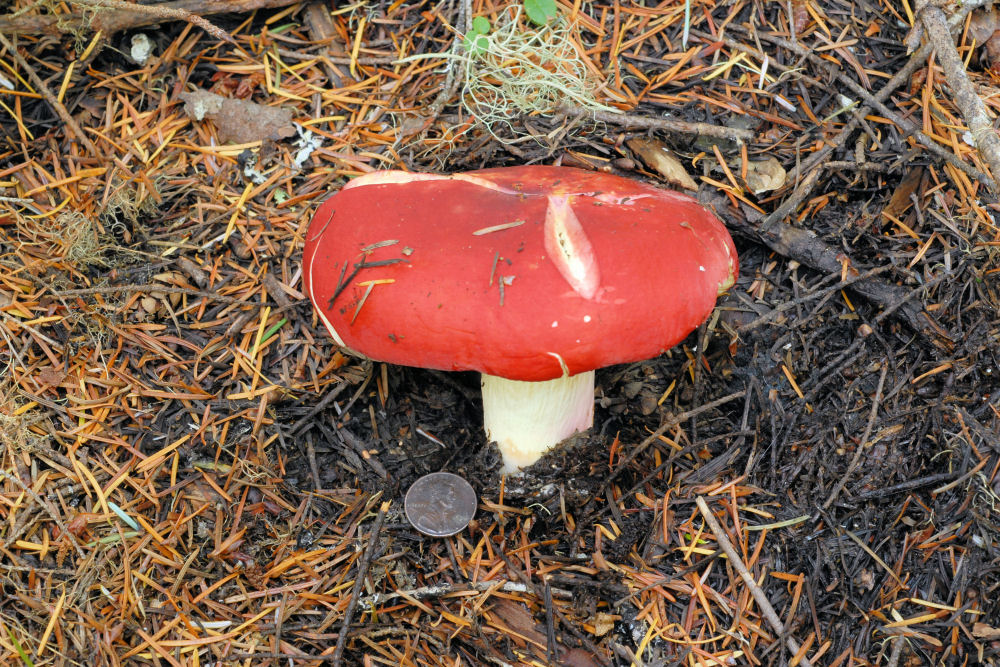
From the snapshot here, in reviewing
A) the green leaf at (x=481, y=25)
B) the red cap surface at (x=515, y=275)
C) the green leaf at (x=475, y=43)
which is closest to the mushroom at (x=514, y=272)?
the red cap surface at (x=515, y=275)

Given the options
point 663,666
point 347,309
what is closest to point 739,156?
point 347,309

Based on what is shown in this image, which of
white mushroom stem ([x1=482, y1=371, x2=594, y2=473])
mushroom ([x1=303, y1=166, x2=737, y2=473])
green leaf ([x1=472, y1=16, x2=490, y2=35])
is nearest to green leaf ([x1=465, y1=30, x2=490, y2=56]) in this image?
green leaf ([x1=472, y1=16, x2=490, y2=35])

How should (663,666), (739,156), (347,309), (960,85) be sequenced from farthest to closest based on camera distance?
(739,156)
(960,85)
(663,666)
(347,309)

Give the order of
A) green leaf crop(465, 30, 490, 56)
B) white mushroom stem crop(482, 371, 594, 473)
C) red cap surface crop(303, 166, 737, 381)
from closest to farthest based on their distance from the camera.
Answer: red cap surface crop(303, 166, 737, 381)
white mushroom stem crop(482, 371, 594, 473)
green leaf crop(465, 30, 490, 56)

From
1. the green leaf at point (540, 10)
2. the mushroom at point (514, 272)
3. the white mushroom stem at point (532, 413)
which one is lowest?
the white mushroom stem at point (532, 413)

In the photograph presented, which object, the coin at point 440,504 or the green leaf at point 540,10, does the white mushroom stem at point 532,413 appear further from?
the green leaf at point 540,10

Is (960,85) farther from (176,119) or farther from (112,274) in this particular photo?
(112,274)

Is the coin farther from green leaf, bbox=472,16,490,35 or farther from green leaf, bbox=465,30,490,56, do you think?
green leaf, bbox=472,16,490,35
